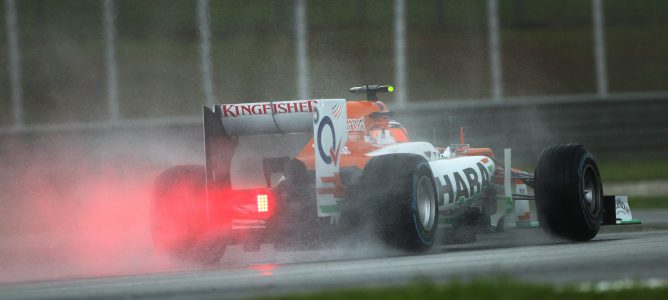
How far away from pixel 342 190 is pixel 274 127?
3.23 ft

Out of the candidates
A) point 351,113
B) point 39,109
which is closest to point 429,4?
point 39,109

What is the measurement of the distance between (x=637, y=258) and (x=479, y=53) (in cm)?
1785

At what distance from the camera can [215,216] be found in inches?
499

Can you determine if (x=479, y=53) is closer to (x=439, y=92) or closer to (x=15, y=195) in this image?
(x=439, y=92)

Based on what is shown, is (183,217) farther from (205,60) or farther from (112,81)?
(205,60)

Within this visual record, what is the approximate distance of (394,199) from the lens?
11.8m

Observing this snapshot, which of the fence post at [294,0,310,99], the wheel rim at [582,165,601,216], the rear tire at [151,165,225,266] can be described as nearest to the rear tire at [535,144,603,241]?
the wheel rim at [582,165,601,216]

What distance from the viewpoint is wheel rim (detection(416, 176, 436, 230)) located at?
1235 centimetres

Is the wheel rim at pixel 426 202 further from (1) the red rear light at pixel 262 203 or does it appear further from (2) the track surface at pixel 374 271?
(1) the red rear light at pixel 262 203

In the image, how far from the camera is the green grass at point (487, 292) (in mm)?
7816

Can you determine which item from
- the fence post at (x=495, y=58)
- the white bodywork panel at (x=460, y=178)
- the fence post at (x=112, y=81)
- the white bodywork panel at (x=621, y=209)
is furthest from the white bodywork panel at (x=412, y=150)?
the fence post at (x=495, y=58)

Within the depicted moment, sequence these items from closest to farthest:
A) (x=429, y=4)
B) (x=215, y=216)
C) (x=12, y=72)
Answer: (x=215, y=216) → (x=12, y=72) → (x=429, y=4)

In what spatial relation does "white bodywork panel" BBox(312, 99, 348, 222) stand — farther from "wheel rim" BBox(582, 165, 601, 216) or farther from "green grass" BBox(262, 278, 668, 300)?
"green grass" BBox(262, 278, 668, 300)

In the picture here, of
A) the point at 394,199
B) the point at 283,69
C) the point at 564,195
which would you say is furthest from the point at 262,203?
the point at 283,69
